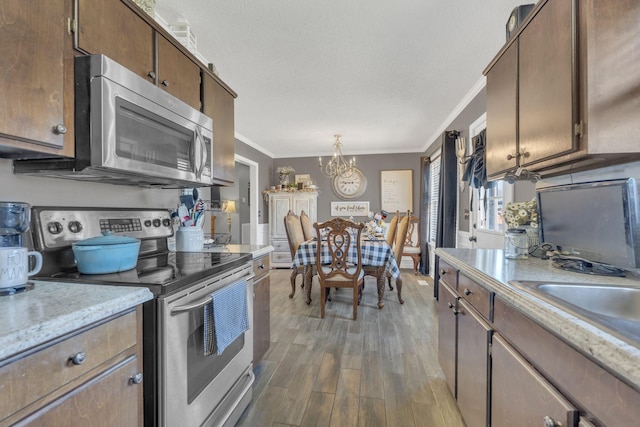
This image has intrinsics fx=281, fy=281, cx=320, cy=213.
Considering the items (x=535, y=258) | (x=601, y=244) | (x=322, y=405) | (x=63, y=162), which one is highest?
(x=63, y=162)

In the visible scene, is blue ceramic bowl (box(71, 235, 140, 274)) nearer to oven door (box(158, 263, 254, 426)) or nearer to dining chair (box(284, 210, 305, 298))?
oven door (box(158, 263, 254, 426))

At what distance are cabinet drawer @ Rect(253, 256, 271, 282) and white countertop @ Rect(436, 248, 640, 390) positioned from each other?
117cm

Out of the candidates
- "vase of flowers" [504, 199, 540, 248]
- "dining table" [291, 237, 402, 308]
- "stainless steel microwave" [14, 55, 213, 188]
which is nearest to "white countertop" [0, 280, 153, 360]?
"stainless steel microwave" [14, 55, 213, 188]

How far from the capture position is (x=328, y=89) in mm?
2859

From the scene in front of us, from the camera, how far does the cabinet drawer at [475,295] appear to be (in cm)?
Answer: 113

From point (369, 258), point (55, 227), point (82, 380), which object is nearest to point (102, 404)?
point (82, 380)

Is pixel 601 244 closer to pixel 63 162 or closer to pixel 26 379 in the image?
pixel 26 379

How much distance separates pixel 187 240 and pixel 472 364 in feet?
5.40

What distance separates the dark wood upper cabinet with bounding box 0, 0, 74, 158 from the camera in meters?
0.81

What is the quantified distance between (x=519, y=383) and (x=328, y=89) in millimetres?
2725

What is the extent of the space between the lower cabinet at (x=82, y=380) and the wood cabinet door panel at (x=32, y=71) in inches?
25.2

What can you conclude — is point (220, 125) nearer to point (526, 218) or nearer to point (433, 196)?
point (526, 218)

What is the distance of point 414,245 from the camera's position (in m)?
5.07

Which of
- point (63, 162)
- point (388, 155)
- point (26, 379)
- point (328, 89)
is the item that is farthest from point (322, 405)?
point (388, 155)
